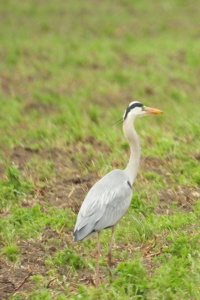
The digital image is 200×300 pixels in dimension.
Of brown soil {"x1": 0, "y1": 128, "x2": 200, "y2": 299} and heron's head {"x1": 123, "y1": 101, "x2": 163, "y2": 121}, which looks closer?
brown soil {"x1": 0, "y1": 128, "x2": 200, "y2": 299}

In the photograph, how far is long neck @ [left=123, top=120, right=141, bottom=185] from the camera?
Result: 7.80 metres

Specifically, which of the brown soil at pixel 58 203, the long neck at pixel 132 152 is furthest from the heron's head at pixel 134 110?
the brown soil at pixel 58 203

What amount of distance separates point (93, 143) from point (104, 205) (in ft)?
12.7

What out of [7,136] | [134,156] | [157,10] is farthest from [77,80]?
[134,156]

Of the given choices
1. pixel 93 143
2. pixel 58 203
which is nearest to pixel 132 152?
pixel 58 203

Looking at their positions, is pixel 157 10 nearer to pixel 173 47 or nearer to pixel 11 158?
pixel 173 47

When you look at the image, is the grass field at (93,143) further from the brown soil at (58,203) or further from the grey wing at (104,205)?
the grey wing at (104,205)

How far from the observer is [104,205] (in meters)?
7.32

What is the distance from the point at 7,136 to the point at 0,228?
3.72 meters

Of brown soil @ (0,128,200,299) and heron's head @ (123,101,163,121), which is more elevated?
heron's head @ (123,101,163,121)

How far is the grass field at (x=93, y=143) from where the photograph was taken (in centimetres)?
728

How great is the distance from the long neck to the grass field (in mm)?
533

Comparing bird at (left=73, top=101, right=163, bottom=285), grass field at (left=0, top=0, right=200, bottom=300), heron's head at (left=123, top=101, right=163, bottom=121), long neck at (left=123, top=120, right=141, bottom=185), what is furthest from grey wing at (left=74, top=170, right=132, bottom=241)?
heron's head at (left=123, top=101, right=163, bottom=121)

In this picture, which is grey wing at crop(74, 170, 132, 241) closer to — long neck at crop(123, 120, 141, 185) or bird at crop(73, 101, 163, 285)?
bird at crop(73, 101, 163, 285)
